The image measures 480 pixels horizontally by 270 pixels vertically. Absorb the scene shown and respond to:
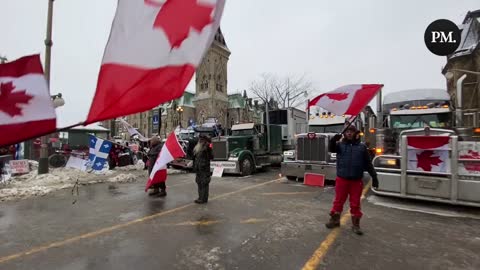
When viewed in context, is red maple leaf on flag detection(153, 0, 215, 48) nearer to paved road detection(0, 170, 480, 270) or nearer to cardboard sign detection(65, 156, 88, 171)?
paved road detection(0, 170, 480, 270)

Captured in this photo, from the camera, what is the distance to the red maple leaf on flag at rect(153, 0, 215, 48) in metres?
2.47

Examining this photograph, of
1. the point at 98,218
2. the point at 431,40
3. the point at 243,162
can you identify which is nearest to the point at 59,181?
the point at 98,218

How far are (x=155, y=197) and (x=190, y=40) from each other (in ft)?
23.0

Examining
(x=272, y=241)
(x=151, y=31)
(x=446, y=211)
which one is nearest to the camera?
(x=151, y=31)

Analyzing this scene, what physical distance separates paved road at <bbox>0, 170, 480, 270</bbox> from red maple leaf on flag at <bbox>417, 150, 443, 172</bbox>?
0.96 m

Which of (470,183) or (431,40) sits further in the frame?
(431,40)

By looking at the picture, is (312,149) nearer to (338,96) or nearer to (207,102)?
(338,96)

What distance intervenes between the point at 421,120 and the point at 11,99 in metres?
11.3

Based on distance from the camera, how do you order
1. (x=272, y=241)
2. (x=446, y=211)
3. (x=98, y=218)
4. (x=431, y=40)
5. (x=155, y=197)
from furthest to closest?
(x=431, y=40)
(x=155, y=197)
(x=446, y=211)
(x=98, y=218)
(x=272, y=241)

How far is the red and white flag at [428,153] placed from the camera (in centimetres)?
739

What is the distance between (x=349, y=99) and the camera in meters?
6.20

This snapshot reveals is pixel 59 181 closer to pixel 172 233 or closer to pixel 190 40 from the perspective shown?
pixel 172 233

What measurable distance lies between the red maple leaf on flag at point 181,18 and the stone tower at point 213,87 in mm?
78094

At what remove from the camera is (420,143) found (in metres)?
7.70
